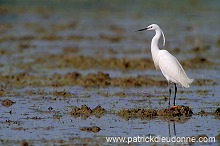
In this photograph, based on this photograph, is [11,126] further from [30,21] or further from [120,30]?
[30,21]

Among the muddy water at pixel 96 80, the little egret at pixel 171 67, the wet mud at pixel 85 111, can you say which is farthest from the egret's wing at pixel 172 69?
the wet mud at pixel 85 111

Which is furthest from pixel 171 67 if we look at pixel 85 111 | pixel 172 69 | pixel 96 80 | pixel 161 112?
pixel 96 80

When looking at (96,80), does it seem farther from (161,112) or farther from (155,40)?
(161,112)

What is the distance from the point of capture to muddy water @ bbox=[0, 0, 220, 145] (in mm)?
9023

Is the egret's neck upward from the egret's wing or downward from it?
upward

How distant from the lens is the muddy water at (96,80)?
9.02 meters

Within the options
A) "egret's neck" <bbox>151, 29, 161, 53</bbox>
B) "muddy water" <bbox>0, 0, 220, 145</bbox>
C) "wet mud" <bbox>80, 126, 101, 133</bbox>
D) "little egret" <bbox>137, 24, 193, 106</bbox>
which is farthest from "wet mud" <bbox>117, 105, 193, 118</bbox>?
"egret's neck" <bbox>151, 29, 161, 53</bbox>

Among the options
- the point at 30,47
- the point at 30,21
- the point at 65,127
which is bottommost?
the point at 65,127

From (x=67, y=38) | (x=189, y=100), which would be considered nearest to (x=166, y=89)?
(x=189, y=100)

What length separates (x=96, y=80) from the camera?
1412 centimetres

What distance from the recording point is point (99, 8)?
4522 cm

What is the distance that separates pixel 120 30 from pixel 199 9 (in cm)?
1578

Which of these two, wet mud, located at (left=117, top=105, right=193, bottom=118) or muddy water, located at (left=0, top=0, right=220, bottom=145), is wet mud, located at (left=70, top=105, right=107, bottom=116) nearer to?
muddy water, located at (left=0, top=0, right=220, bottom=145)

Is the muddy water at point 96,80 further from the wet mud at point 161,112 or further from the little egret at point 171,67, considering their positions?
the little egret at point 171,67
